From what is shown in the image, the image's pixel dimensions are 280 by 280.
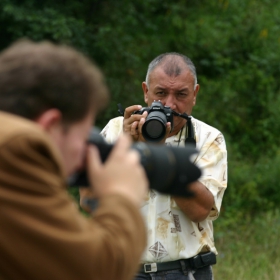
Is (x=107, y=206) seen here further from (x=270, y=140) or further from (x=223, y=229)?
(x=270, y=140)

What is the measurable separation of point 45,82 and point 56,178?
0.22 m

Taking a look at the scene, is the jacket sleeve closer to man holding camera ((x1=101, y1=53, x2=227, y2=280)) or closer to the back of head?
the back of head

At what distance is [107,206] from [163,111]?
1.77 m

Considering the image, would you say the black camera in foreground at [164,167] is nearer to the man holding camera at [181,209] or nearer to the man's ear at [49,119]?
the man's ear at [49,119]

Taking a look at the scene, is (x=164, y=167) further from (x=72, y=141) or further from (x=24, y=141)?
(x=24, y=141)

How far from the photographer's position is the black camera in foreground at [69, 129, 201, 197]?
1771 mm

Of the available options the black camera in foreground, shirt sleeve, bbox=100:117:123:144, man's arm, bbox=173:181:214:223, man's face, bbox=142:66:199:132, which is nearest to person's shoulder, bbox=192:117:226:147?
man's face, bbox=142:66:199:132

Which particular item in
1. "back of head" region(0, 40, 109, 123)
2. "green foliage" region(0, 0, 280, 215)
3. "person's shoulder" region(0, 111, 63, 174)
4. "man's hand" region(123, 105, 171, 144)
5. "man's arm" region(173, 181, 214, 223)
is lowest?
"green foliage" region(0, 0, 280, 215)

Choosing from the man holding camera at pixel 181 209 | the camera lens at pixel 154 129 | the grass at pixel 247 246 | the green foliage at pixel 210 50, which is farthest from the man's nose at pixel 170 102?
the green foliage at pixel 210 50

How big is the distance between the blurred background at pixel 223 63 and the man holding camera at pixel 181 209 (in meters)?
2.65

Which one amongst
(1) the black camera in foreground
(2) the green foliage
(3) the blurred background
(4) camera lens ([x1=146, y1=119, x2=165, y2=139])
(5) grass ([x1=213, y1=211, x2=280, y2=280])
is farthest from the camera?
(2) the green foliage

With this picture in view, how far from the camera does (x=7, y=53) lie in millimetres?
1559

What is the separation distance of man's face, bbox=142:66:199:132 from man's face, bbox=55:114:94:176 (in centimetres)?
196

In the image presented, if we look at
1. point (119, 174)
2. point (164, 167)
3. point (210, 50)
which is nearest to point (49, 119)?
point (119, 174)
